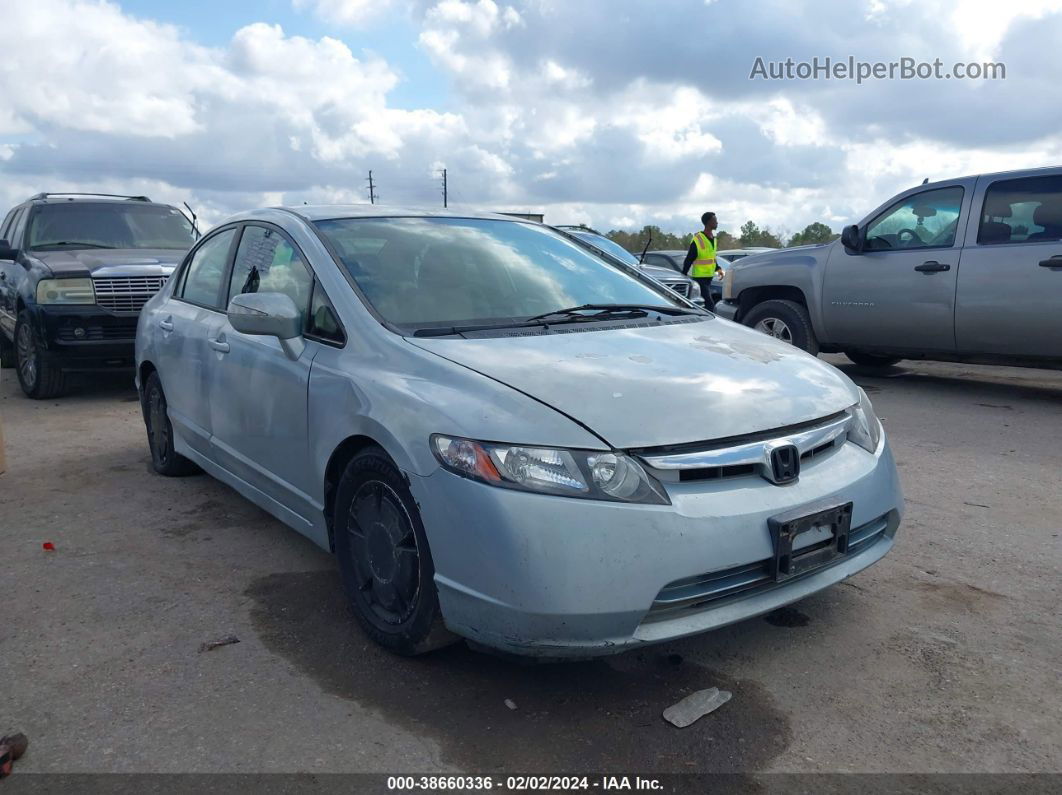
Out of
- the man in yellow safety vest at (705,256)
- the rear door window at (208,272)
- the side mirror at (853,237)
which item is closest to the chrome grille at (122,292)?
the rear door window at (208,272)

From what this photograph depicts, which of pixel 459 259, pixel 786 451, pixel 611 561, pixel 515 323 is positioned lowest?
pixel 611 561

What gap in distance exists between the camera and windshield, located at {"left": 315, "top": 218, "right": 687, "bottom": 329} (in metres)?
3.50

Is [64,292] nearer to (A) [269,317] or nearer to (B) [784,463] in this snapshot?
(A) [269,317]

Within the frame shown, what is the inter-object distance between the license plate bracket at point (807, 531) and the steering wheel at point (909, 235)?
5.69 meters

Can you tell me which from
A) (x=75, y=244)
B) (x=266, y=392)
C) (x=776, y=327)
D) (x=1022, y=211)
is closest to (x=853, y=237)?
(x=776, y=327)

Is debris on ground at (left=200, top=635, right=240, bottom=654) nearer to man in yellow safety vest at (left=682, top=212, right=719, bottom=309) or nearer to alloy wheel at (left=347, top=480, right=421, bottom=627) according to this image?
alloy wheel at (left=347, top=480, right=421, bottom=627)

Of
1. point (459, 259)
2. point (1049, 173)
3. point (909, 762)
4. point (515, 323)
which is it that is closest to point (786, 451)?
point (909, 762)

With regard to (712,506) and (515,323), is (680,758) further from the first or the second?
(515,323)

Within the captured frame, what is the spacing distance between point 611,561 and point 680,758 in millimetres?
573

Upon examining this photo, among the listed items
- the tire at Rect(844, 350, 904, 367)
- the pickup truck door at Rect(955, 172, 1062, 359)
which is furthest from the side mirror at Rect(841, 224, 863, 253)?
the tire at Rect(844, 350, 904, 367)

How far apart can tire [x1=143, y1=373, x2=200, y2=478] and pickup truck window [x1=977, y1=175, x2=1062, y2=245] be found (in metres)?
6.32

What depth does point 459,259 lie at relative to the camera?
382 cm

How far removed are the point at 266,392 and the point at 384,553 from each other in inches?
42.6

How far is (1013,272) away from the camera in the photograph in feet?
23.3
